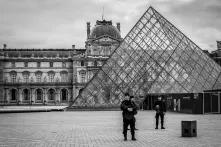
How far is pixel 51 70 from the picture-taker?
87.8 m

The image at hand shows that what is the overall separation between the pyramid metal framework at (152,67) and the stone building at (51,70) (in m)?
47.7

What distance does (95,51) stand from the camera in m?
85.4

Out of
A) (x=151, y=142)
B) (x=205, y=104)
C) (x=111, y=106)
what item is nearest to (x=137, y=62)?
(x=111, y=106)

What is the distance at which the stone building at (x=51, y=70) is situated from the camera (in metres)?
84.9

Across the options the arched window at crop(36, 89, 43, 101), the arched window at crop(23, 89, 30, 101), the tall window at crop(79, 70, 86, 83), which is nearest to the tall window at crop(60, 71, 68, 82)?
the tall window at crop(79, 70, 86, 83)

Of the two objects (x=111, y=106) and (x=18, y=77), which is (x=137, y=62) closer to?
(x=111, y=106)

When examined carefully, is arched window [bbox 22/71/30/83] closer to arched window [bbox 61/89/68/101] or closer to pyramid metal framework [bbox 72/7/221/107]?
arched window [bbox 61/89/68/101]

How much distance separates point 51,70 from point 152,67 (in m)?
55.6

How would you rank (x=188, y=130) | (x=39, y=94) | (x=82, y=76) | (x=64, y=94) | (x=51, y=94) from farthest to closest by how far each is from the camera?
(x=51, y=94) < (x=64, y=94) < (x=39, y=94) < (x=82, y=76) < (x=188, y=130)

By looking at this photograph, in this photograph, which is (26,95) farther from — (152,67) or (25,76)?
(152,67)

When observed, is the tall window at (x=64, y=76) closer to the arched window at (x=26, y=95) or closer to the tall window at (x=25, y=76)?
the tall window at (x=25, y=76)

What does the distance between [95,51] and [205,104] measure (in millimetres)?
56151

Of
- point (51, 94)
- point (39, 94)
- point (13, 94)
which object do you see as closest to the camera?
point (13, 94)

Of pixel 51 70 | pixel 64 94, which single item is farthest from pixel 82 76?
pixel 51 70
